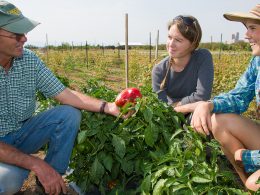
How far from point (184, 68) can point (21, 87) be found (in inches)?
55.5

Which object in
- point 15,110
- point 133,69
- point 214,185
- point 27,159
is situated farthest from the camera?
point 133,69

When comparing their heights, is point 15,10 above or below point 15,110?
above

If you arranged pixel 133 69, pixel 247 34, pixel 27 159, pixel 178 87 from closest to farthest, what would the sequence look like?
pixel 27 159 < pixel 247 34 < pixel 178 87 < pixel 133 69

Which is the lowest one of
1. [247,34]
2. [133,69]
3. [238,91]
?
[133,69]

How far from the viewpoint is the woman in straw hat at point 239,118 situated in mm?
2127

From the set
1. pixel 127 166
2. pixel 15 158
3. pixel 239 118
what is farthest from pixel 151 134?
pixel 15 158

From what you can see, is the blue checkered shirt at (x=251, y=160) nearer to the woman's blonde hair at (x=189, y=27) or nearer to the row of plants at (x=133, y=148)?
the row of plants at (x=133, y=148)

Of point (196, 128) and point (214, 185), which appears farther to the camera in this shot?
point (196, 128)

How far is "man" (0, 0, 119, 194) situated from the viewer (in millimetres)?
2123

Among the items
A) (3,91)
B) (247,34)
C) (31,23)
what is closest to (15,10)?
(31,23)

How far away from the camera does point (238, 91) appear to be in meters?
2.45

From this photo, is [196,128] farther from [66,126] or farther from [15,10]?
[15,10]

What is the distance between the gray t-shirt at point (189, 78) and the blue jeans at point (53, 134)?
99cm

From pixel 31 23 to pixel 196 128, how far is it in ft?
3.96
